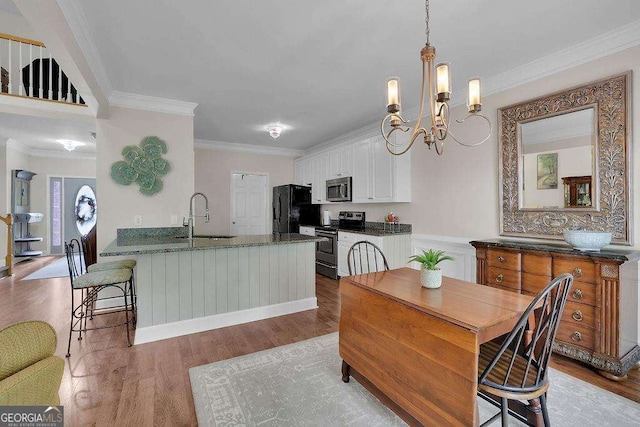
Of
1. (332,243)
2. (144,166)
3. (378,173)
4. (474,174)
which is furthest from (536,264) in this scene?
(144,166)

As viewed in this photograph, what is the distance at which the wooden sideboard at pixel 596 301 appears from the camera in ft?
6.81

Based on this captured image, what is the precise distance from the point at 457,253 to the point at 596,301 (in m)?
1.48

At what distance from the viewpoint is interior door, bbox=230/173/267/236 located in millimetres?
6285

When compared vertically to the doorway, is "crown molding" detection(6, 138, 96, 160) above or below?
above

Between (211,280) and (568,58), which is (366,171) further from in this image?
(211,280)

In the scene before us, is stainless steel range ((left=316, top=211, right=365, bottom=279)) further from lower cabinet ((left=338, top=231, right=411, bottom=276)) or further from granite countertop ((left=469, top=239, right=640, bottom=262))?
granite countertop ((left=469, top=239, right=640, bottom=262))

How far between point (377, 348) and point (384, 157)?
3.12 meters

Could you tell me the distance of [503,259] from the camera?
8.83 feet

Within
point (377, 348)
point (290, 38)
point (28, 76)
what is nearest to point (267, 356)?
point (377, 348)

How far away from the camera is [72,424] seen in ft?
5.48

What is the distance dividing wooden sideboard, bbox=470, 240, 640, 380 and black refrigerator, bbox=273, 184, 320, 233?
423cm

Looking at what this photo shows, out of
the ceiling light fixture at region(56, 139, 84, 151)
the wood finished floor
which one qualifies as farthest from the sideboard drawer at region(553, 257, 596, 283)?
the ceiling light fixture at region(56, 139, 84, 151)

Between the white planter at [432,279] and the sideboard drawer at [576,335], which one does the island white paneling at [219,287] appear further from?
the sideboard drawer at [576,335]

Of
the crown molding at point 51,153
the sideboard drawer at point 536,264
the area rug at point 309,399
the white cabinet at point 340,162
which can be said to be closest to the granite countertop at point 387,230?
the white cabinet at point 340,162
